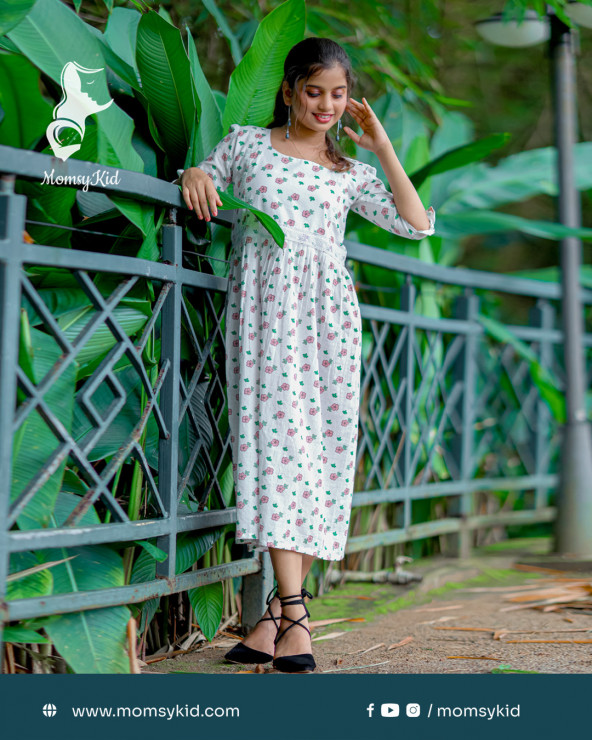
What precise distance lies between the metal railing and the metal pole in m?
0.33

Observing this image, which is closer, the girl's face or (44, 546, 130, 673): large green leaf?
(44, 546, 130, 673): large green leaf

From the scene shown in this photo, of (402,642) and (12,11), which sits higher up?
(12,11)

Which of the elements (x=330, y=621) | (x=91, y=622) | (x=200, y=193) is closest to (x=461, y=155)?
(x=200, y=193)

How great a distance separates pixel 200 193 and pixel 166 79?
361 mm

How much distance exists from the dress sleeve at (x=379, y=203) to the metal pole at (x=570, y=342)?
178 centimetres

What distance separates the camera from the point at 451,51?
5738 mm

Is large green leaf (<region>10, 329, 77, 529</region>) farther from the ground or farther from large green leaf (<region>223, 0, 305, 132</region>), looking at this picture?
large green leaf (<region>223, 0, 305, 132</region>)

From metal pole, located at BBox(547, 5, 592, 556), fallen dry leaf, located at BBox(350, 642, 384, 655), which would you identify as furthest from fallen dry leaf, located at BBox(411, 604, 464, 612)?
metal pole, located at BBox(547, 5, 592, 556)

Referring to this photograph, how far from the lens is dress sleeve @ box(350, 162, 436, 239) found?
2156mm

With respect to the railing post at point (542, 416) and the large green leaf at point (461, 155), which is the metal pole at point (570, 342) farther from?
the large green leaf at point (461, 155)

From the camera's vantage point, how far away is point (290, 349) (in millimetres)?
2008
